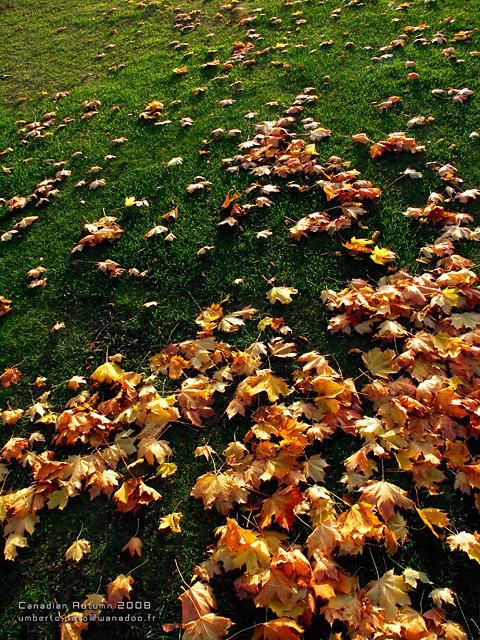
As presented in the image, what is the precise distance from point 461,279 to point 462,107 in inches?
113

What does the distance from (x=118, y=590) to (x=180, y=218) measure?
3.58 m

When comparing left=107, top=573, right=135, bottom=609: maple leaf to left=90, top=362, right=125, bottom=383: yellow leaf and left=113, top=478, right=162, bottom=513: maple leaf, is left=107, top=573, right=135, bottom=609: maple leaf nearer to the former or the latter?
left=113, top=478, right=162, bottom=513: maple leaf

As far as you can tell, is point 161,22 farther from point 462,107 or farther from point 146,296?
point 146,296

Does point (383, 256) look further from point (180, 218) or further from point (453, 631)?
point (453, 631)

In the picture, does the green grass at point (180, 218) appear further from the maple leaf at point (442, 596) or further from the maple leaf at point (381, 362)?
the maple leaf at point (381, 362)

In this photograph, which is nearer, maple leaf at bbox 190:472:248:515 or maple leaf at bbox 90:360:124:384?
maple leaf at bbox 190:472:248:515

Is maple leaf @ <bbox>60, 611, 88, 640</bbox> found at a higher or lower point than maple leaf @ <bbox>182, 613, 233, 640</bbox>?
lower

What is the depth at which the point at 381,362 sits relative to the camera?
11.4 ft

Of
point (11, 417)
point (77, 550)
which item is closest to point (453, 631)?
point (77, 550)

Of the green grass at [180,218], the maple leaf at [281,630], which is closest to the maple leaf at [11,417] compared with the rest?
the green grass at [180,218]

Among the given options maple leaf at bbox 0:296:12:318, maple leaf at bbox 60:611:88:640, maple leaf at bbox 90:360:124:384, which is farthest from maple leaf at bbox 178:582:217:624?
maple leaf at bbox 0:296:12:318

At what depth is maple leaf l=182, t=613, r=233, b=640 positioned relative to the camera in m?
2.52

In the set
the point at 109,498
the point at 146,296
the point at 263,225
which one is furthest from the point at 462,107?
the point at 109,498

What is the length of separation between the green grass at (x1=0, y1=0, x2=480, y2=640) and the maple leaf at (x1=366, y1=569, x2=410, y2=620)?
176mm
